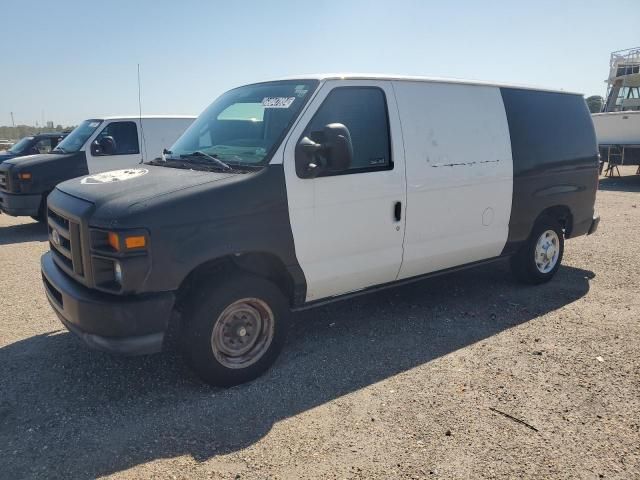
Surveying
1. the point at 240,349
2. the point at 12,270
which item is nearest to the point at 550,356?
the point at 240,349

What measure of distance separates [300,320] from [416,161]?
196 cm

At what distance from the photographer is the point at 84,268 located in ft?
11.2

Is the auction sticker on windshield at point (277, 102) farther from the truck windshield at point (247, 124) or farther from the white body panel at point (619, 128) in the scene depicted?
the white body panel at point (619, 128)

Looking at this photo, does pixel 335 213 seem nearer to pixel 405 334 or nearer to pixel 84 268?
pixel 405 334

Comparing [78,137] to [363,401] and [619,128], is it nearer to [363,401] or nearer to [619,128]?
[363,401]

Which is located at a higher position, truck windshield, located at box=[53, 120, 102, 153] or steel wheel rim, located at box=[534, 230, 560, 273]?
truck windshield, located at box=[53, 120, 102, 153]

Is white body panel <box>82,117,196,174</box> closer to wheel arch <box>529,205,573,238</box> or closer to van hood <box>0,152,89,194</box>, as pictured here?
van hood <box>0,152,89,194</box>

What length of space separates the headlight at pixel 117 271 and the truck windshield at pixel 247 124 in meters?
1.18

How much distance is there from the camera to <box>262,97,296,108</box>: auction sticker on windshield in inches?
161

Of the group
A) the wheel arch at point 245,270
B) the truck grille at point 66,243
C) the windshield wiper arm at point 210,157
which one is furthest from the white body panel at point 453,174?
the truck grille at point 66,243

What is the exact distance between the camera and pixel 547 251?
6250 mm

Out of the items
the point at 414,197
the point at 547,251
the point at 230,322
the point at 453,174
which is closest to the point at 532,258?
the point at 547,251

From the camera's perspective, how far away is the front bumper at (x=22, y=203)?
30.4 feet

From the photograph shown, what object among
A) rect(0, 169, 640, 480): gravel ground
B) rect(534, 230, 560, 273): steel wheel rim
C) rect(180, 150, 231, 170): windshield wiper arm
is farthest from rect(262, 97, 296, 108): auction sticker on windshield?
rect(534, 230, 560, 273): steel wheel rim
